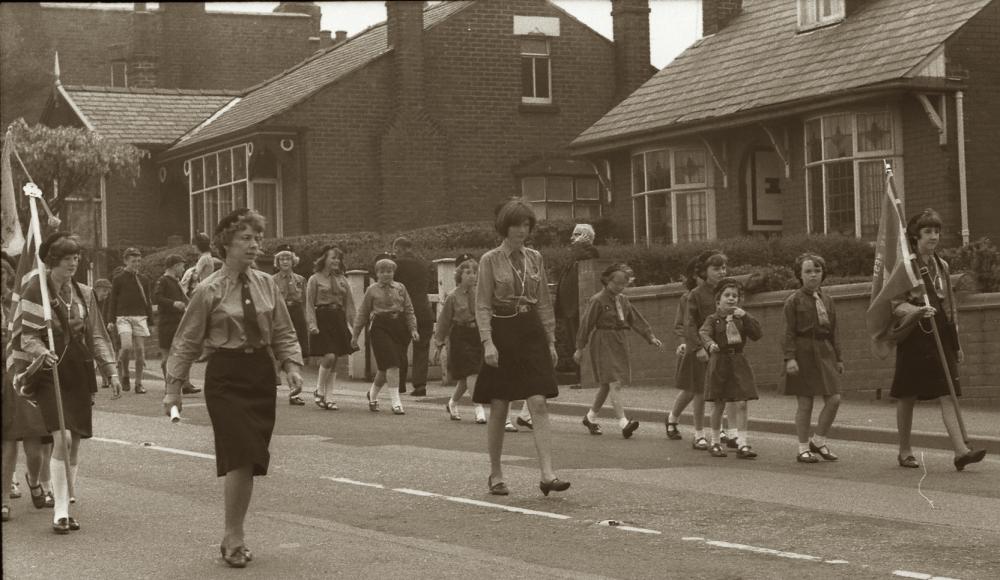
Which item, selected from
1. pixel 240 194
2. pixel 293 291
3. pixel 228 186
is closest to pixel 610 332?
pixel 293 291

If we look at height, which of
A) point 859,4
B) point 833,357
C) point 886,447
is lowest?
point 886,447

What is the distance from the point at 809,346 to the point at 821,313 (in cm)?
27

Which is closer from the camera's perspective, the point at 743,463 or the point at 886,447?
the point at 743,463

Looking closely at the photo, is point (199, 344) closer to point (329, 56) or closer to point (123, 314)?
point (123, 314)

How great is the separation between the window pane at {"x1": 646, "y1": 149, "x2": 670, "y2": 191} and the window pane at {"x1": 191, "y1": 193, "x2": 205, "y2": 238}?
1290 cm

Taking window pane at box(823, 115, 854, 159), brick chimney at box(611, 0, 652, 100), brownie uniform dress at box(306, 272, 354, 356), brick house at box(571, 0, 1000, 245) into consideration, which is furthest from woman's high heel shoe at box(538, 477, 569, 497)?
brick chimney at box(611, 0, 652, 100)

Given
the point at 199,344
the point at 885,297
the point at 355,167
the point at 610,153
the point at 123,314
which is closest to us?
the point at 199,344

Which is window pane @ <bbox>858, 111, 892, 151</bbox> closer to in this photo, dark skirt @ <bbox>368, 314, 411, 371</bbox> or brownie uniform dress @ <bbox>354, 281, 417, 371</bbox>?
brownie uniform dress @ <bbox>354, 281, 417, 371</bbox>

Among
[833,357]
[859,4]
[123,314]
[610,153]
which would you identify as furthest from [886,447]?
[610,153]

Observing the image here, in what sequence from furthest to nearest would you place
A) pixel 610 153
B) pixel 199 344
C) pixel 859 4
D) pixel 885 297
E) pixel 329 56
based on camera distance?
pixel 329 56
pixel 610 153
pixel 859 4
pixel 885 297
pixel 199 344

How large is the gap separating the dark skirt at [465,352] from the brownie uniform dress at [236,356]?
8039 mm

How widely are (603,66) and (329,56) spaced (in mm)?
7219

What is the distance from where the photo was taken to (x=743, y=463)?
40.6ft

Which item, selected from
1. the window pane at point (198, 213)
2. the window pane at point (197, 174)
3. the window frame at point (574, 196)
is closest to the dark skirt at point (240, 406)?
the window frame at point (574, 196)
